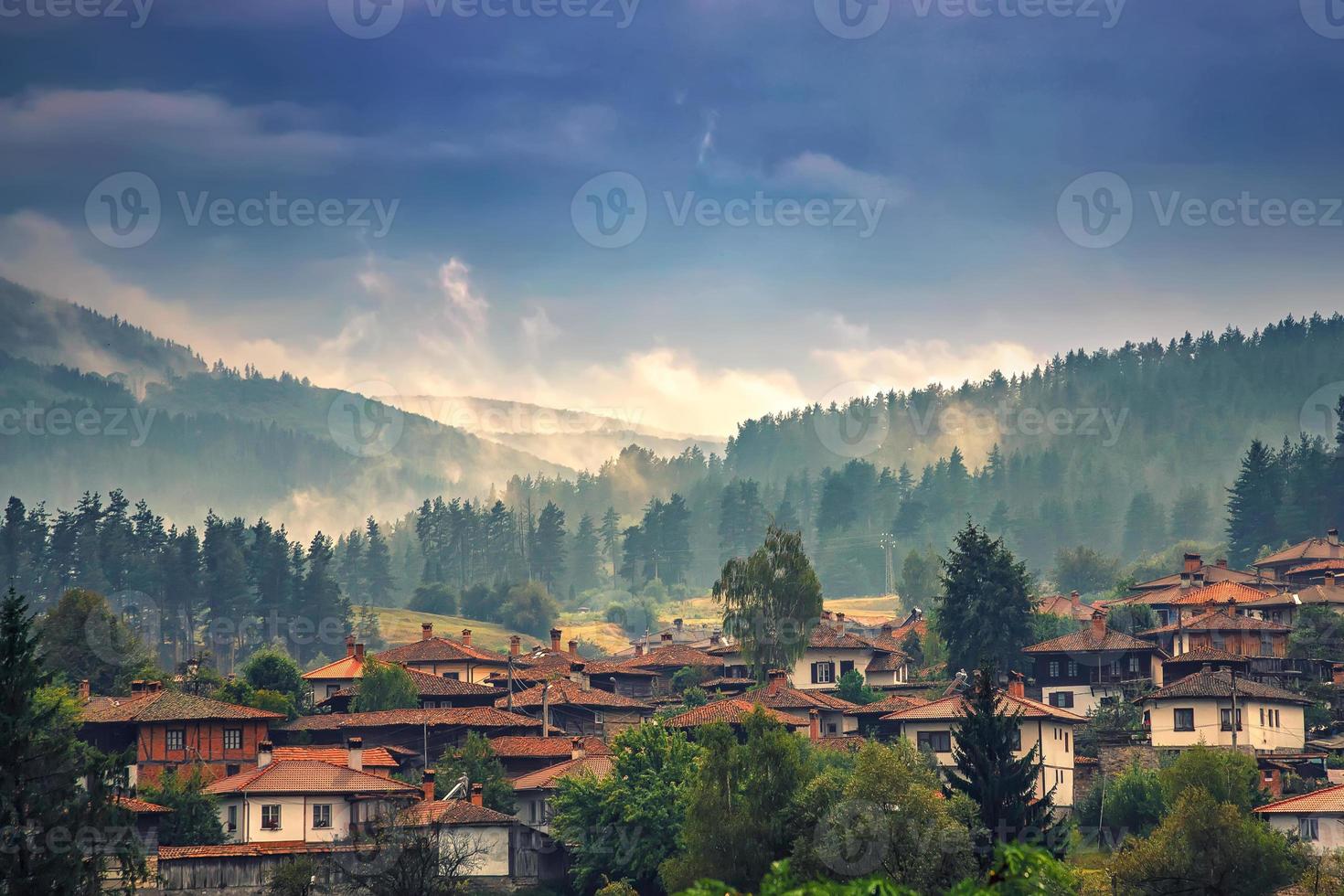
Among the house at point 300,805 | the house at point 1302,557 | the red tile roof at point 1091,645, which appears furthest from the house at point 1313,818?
the house at point 1302,557

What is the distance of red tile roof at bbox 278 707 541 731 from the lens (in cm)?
8500

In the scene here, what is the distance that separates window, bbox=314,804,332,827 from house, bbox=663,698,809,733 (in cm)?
1660

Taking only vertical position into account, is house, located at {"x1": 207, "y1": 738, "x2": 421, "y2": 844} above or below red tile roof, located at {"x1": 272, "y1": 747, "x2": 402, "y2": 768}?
below

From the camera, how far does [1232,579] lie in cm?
11431

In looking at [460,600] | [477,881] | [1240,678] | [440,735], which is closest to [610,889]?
[477,881]

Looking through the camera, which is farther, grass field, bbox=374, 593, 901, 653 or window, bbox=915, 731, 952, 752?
grass field, bbox=374, 593, 901, 653

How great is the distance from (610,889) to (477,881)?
6408 mm

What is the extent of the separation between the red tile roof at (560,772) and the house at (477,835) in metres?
4.17

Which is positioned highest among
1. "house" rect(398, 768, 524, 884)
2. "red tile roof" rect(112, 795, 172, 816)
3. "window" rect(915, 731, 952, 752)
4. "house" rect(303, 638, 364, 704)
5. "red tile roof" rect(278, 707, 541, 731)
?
"house" rect(303, 638, 364, 704)

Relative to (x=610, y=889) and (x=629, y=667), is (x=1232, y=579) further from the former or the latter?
(x=610, y=889)

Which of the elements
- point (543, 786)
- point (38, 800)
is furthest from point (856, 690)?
point (38, 800)

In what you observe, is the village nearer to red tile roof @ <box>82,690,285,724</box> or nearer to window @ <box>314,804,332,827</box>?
window @ <box>314,804,332,827</box>

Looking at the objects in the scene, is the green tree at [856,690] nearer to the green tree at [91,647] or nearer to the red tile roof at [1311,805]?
the red tile roof at [1311,805]

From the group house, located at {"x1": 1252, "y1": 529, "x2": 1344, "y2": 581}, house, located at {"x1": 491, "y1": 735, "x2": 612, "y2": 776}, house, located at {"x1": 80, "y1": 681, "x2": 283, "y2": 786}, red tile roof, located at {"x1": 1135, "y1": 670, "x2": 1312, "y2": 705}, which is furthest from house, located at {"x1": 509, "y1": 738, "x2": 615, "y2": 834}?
house, located at {"x1": 1252, "y1": 529, "x2": 1344, "y2": 581}
